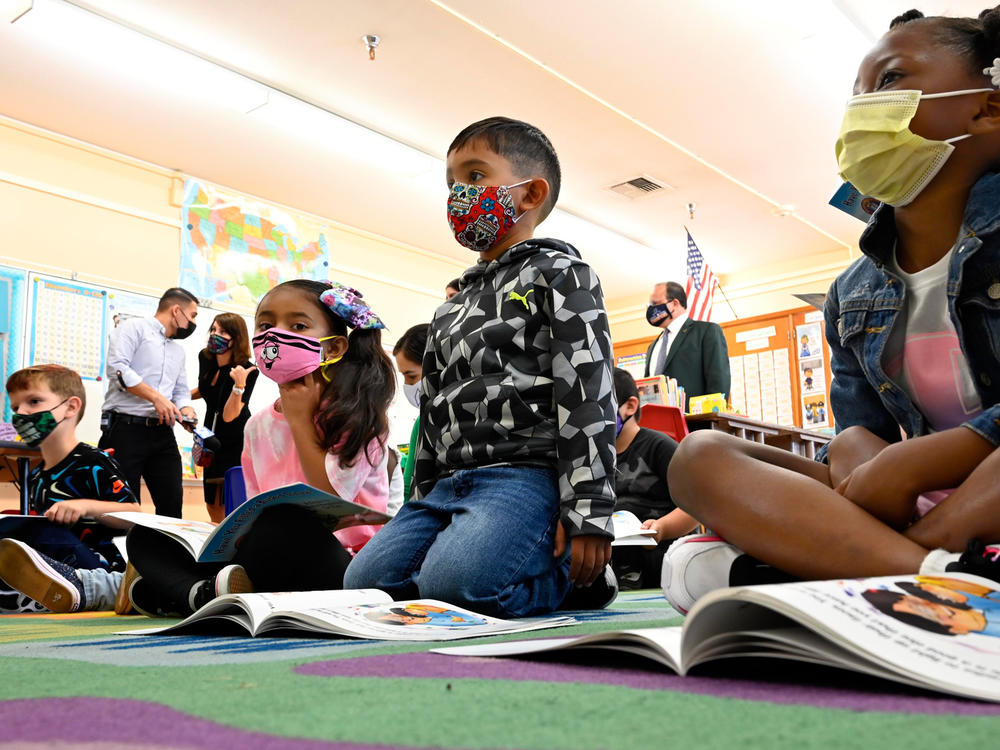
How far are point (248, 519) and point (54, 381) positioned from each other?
177 centimetres

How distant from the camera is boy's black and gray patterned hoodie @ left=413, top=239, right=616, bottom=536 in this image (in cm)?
137

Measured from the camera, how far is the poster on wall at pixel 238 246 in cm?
545

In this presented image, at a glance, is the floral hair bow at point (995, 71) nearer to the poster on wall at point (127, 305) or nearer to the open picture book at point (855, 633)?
the open picture book at point (855, 633)

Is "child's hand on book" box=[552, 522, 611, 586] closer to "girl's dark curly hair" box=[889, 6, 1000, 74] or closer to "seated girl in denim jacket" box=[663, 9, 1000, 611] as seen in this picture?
"seated girl in denim jacket" box=[663, 9, 1000, 611]

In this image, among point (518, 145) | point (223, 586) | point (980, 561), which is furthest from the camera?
→ point (518, 145)

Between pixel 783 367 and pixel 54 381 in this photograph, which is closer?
pixel 54 381

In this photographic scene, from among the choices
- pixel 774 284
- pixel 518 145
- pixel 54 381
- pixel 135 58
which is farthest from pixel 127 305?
pixel 774 284

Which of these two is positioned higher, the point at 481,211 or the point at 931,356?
the point at 481,211

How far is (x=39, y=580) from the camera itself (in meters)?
2.01

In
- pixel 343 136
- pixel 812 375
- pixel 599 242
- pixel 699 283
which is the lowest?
pixel 812 375

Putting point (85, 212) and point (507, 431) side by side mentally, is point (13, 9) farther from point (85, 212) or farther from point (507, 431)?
point (507, 431)

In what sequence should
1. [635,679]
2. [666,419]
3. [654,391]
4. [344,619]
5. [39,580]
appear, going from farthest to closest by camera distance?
[654,391], [666,419], [39,580], [344,619], [635,679]

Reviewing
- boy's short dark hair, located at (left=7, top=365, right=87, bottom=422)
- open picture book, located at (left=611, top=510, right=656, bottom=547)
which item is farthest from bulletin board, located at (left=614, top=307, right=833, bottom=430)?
boy's short dark hair, located at (left=7, top=365, right=87, bottom=422)

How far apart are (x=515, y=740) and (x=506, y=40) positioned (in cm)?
414
